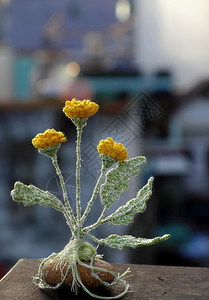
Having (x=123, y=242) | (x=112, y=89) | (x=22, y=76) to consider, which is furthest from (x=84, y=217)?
(x=22, y=76)

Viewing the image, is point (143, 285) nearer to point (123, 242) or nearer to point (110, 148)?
point (123, 242)

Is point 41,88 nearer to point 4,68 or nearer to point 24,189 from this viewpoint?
point 4,68

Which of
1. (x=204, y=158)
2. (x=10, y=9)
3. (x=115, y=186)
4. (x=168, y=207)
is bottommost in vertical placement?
(x=168, y=207)

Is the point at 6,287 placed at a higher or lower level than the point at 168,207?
higher

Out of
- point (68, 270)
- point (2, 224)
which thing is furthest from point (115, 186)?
point (2, 224)

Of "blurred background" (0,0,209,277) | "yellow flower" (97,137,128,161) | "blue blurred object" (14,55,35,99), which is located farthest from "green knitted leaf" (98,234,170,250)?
"blue blurred object" (14,55,35,99)

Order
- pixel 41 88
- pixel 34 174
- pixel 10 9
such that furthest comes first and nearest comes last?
pixel 10 9 → pixel 41 88 → pixel 34 174
